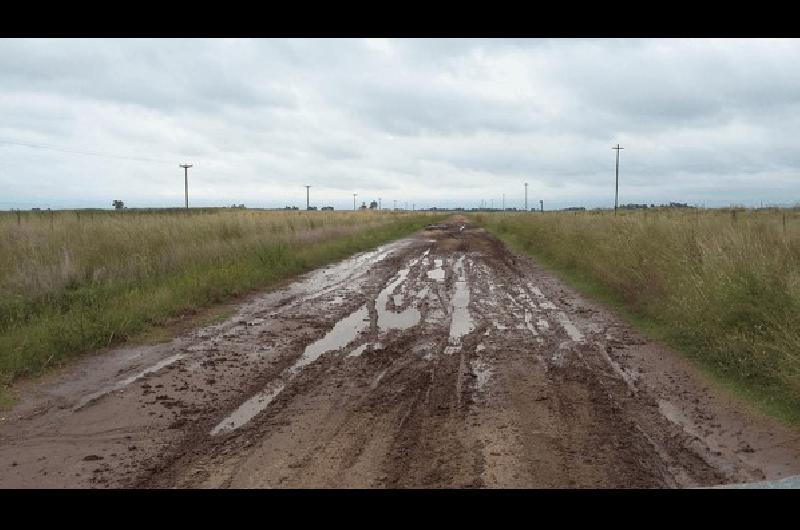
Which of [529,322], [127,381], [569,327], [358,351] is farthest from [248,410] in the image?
[569,327]

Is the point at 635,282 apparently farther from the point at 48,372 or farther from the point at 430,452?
the point at 48,372

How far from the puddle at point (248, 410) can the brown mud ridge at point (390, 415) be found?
0.02 m

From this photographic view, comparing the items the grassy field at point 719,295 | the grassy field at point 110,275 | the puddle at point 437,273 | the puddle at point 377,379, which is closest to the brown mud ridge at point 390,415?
the puddle at point 377,379

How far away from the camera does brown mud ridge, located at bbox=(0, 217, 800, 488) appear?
3.86m

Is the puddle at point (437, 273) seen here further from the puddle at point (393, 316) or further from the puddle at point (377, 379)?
the puddle at point (377, 379)

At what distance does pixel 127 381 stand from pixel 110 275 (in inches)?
282

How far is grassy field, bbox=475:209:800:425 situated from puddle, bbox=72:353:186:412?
6.37 metres

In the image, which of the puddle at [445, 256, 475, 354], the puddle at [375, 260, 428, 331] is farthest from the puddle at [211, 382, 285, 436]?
the puddle at [375, 260, 428, 331]

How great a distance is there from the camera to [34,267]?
36.9 feet

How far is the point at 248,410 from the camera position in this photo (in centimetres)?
516
